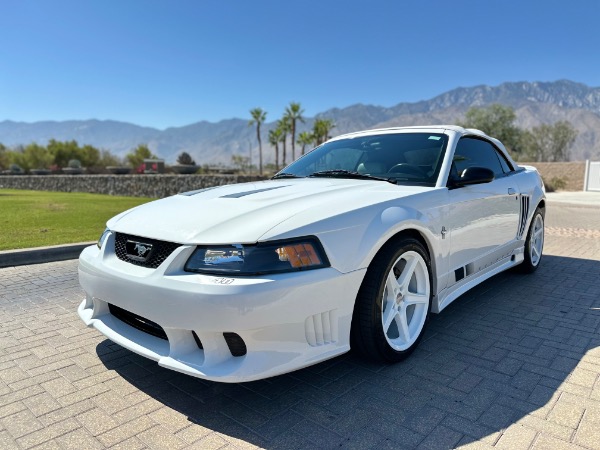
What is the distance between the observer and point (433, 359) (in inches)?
115

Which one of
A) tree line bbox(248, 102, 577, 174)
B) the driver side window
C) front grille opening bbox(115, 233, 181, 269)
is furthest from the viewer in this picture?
tree line bbox(248, 102, 577, 174)

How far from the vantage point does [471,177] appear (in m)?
Answer: 3.29

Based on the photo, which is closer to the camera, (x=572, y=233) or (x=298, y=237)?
(x=298, y=237)

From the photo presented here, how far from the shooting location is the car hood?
2.25m

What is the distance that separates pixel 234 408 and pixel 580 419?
1.85m

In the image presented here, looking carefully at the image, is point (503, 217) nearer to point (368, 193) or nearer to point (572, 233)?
point (368, 193)

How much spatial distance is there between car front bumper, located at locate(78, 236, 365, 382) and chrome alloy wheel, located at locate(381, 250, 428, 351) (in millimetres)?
478

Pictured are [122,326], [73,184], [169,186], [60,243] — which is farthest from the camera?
[73,184]

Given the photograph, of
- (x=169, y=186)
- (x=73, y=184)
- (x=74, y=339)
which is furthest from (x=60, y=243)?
(x=73, y=184)

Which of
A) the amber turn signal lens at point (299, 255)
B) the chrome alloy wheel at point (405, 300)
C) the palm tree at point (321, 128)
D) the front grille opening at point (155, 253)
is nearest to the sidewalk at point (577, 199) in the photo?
the chrome alloy wheel at point (405, 300)

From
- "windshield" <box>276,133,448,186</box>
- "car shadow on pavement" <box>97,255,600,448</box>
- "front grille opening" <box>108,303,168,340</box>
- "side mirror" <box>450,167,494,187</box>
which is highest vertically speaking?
"windshield" <box>276,133,448,186</box>

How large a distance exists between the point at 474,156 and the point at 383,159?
1093 millimetres

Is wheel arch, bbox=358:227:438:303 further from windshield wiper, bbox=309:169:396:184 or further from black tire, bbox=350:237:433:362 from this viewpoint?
windshield wiper, bbox=309:169:396:184

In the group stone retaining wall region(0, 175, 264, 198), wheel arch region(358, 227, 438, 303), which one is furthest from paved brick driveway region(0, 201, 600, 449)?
stone retaining wall region(0, 175, 264, 198)
